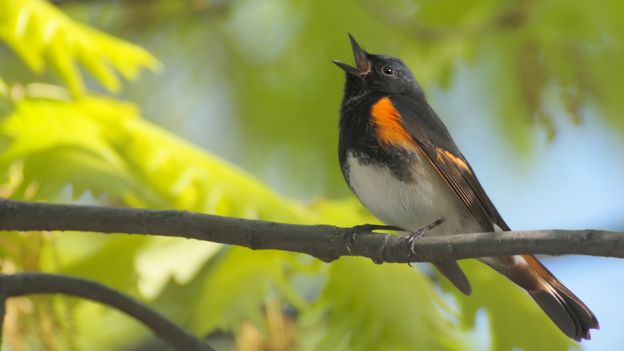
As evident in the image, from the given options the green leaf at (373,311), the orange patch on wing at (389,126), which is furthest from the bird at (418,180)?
the green leaf at (373,311)

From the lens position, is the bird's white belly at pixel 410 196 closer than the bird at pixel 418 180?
No

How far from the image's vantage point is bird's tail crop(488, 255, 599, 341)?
3.01m

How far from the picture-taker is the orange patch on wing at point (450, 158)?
3546 mm

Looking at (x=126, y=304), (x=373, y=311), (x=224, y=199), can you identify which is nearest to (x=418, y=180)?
(x=373, y=311)

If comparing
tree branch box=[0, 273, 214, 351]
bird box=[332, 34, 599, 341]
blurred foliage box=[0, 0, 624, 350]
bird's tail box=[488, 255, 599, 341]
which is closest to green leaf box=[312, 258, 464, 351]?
blurred foliage box=[0, 0, 624, 350]

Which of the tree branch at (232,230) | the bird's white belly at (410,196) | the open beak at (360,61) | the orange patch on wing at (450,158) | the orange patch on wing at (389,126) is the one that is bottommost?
the tree branch at (232,230)

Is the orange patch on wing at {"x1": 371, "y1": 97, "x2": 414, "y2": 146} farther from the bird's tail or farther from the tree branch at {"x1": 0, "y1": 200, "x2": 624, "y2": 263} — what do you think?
the tree branch at {"x1": 0, "y1": 200, "x2": 624, "y2": 263}

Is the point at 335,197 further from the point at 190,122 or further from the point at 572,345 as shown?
the point at 572,345

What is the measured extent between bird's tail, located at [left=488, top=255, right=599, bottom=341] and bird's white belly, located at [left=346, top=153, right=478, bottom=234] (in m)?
0.30

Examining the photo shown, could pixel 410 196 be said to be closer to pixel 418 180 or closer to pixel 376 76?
pixel 418 180

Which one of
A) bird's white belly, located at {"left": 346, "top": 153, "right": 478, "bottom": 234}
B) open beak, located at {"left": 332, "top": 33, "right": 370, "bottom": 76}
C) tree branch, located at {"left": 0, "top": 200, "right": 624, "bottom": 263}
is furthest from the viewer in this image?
open beak, located at {"left": 332, "top": 33, "right": 370, "bottom": 76}

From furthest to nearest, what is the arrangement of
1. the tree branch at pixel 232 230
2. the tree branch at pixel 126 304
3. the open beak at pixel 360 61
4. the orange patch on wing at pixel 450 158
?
the open beak at pixel 360 61 → the orange patch on wing at pixel 450 158 → the tree branch at pixel 126 304 → the tree branch at pixel 232 230

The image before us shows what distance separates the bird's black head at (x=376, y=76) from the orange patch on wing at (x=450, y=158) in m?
0.49

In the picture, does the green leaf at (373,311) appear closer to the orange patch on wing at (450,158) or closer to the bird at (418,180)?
the bird at (418,180)
